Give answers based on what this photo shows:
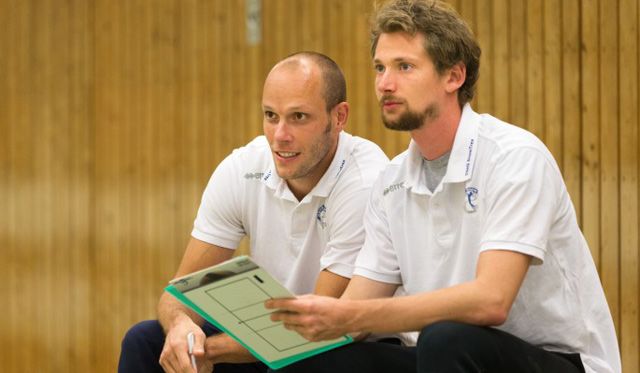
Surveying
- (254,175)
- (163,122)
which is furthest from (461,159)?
(163,122)

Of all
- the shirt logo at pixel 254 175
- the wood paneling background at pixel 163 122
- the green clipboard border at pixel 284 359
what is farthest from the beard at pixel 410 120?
the wood paneling background at pixel 163 122

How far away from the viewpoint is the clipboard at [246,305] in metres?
2.11

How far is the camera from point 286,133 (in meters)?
2.77

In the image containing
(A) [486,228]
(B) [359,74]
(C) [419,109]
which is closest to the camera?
(A) [486,228]

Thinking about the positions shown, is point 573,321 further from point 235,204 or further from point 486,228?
point 235,204

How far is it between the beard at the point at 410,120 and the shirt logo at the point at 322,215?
554 millimetres

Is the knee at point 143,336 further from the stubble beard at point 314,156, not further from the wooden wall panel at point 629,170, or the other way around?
the wooden wall panel at point 629,170

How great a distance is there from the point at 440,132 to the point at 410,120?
3.7 inches

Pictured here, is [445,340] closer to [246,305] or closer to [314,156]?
[246,305]

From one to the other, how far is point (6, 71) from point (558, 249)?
404 cm

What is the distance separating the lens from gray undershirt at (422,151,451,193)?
246cm

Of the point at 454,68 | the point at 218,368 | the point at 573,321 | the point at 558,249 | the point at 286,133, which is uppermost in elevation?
the point at 454,68

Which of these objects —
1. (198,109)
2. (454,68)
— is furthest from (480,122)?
(198,109)

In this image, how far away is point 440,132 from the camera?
7.98ft
